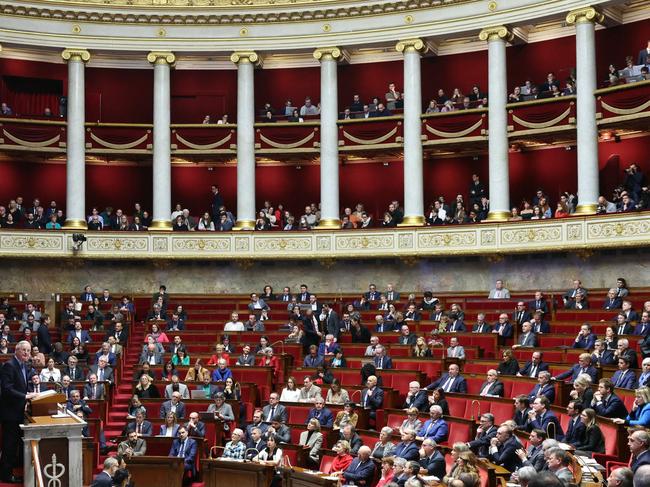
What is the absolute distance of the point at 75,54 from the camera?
2714 centimetres

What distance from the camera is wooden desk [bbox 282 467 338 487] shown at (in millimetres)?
12195

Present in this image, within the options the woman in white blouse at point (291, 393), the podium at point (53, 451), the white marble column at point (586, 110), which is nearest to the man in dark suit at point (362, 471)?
the podium at point (53, 451)

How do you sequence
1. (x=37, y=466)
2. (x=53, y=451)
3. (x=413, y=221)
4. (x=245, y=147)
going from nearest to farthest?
(x=37, y=466) < (x=53, y=451) < (x=413, y=221) < (x=245, y=147)

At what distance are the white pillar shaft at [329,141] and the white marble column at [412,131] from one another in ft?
6.09

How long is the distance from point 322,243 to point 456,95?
4.99 m

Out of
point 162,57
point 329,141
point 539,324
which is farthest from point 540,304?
point 162,57

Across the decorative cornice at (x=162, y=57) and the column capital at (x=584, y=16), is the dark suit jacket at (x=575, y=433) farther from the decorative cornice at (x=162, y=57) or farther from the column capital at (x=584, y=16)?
the decorative cornice at (x=162, y=57)

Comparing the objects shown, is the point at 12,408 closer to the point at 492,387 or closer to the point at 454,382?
the point at 492,387

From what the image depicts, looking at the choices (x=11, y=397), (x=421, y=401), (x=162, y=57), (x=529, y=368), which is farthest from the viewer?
(x=162, y=57)

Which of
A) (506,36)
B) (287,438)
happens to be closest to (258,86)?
(506,36)

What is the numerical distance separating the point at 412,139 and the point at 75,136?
8595 millimetres

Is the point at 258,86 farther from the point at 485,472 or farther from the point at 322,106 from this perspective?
the point at 485,472

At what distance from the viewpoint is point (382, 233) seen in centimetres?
2556

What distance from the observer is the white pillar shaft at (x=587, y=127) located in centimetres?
2356
